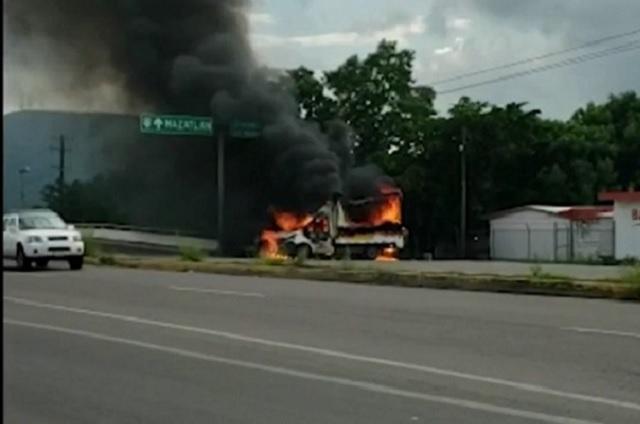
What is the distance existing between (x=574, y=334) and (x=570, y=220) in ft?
135

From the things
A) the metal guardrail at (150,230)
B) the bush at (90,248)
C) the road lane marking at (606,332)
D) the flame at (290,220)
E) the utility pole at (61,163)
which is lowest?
the road lane marking at (606,332)

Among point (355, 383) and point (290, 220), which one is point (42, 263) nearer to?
point (355, 383)

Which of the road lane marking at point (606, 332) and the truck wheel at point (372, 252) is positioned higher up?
the truck wheel at point (372, 252)

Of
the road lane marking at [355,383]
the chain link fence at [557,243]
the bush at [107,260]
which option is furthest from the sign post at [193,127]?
the road lane marking at [355,383]

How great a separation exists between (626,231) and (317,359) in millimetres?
39674

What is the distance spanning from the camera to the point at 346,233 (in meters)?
46.4

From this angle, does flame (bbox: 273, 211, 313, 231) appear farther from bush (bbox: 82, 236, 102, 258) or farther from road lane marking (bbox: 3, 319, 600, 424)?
road lane marking (bbox: 3, 319, 600, 424)

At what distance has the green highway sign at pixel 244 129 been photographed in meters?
49.8

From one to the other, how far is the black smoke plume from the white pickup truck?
847 inches

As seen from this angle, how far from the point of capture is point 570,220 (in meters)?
53.9

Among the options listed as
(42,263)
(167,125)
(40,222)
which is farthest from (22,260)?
(167,125)

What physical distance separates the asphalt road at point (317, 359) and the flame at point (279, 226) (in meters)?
27.5

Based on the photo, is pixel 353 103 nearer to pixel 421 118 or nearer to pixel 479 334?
pixel 421 118

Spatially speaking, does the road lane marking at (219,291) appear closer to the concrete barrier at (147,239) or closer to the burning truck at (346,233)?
the burning truck at (346,233)
